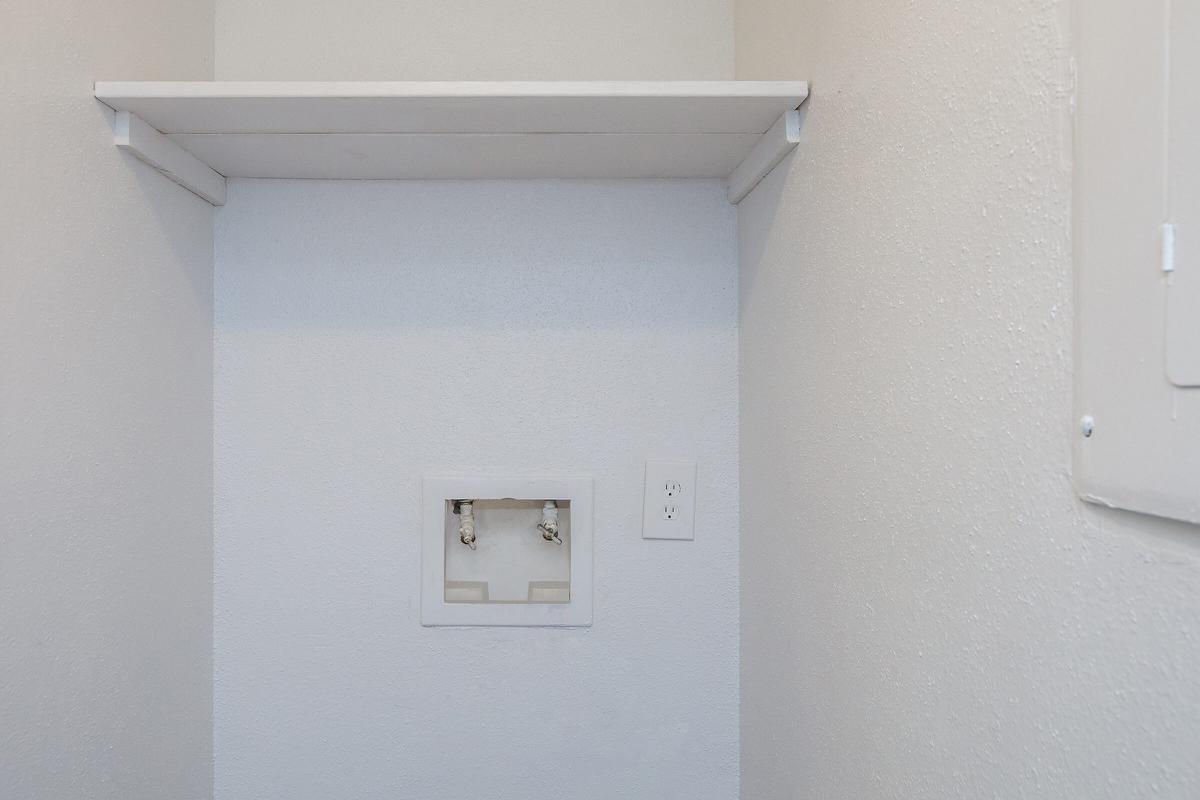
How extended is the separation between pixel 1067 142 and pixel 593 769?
3.34 feet

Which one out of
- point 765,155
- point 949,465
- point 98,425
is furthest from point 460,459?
point 949,465

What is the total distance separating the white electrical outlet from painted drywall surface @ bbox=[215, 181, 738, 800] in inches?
0.7

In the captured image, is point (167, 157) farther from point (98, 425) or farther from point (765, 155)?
point (765, 155)

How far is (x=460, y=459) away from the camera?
114 cm

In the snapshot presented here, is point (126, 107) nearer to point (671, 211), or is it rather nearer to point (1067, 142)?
point (671, 211)

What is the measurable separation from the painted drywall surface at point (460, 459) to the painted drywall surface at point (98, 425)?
7cm

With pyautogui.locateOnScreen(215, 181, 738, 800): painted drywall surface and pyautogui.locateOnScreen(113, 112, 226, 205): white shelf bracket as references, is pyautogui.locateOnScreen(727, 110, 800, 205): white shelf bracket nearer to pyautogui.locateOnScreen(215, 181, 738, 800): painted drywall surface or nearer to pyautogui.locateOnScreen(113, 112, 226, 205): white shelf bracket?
pyautogui.locateOnScreen(215, 181, 738, 800): painted drywall surface

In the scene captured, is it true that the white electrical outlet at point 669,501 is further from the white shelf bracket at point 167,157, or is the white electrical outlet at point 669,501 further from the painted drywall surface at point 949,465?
the white shelf bracket at point 167,157

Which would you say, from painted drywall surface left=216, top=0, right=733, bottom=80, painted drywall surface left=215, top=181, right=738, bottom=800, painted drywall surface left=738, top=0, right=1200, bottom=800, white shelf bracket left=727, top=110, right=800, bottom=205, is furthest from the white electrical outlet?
painted drywall surface left=216, top=0, right=733, bottom=80

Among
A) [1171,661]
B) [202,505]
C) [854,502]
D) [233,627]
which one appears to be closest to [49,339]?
[202,505]

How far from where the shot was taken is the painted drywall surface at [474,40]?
44.1 inches

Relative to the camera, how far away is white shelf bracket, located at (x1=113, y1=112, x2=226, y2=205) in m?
0.85

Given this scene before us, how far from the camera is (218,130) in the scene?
92 cm

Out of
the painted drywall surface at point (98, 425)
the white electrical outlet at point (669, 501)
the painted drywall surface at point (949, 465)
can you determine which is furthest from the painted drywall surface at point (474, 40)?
the white electrical outlet at point (669, 501)
